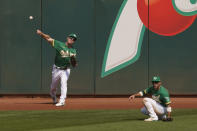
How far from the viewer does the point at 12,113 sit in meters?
14.1

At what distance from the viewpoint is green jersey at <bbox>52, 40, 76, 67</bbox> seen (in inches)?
616

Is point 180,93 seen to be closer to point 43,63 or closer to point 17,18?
point 43,63

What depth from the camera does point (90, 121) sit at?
488 inches

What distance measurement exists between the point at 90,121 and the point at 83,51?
22.8 ft

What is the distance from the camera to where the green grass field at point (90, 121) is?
36.2ft

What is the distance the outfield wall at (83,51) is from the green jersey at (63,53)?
337cm

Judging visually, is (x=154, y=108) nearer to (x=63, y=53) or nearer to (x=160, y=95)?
(x=160, y=95)

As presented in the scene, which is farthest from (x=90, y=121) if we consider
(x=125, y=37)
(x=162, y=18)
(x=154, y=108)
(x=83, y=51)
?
(x=162, y=18)

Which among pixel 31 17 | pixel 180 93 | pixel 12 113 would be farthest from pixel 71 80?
pixel 12 113

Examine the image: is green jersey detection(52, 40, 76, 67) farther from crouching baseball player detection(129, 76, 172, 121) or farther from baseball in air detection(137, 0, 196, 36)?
baseball in air detection(137, 0, 196, 36)

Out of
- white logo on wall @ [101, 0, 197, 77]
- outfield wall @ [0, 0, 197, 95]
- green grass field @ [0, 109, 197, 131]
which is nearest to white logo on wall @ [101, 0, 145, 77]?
white logo on wall @ [101, 0, 197, 77]

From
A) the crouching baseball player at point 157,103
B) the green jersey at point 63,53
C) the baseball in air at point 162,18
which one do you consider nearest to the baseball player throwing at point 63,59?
the green jersey at point 63,53

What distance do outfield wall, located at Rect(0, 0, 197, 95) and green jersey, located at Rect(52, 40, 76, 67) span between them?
337 cm

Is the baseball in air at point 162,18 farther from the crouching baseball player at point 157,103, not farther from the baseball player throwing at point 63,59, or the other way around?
the crouching baseball player at point 157,103
